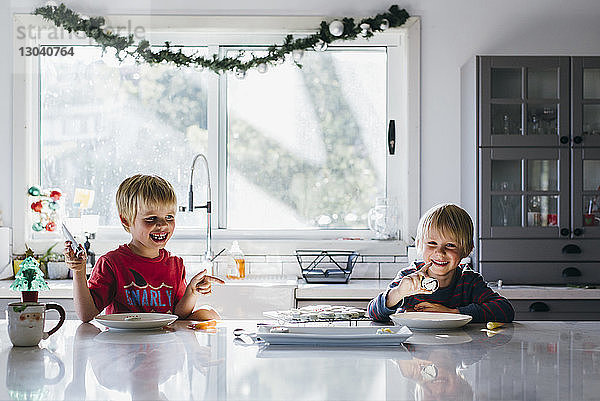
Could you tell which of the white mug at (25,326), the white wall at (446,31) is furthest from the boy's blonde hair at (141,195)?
the white wall at (446,31)

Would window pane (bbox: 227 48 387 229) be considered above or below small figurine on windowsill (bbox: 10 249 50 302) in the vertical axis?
above

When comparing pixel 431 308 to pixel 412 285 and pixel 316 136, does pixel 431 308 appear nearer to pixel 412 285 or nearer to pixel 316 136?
pixel 412 285

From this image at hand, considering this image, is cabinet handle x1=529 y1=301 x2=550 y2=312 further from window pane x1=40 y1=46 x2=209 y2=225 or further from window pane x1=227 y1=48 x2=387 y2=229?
window pane x1=40 y1=46 x2=209 y2=225

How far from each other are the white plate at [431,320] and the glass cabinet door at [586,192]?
192 centimetres

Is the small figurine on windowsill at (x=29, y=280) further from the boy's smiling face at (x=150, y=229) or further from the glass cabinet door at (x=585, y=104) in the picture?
the glass cabinet door at (x=585, y=104)

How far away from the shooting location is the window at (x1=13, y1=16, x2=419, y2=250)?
178 inches

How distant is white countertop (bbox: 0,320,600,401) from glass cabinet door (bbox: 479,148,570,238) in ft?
6.00

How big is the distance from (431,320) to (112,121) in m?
2.92

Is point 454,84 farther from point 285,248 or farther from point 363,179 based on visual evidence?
point 285,248

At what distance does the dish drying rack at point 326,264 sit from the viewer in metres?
4.05

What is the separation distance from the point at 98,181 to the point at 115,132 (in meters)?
0.30

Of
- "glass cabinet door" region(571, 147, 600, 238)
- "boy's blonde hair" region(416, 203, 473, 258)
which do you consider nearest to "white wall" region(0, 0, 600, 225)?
"glass cabinet door" region(571, 147, 600, 238)

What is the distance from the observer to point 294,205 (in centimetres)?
454

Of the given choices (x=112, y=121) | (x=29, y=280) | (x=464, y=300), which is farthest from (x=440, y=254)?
(x=112, y=121)
